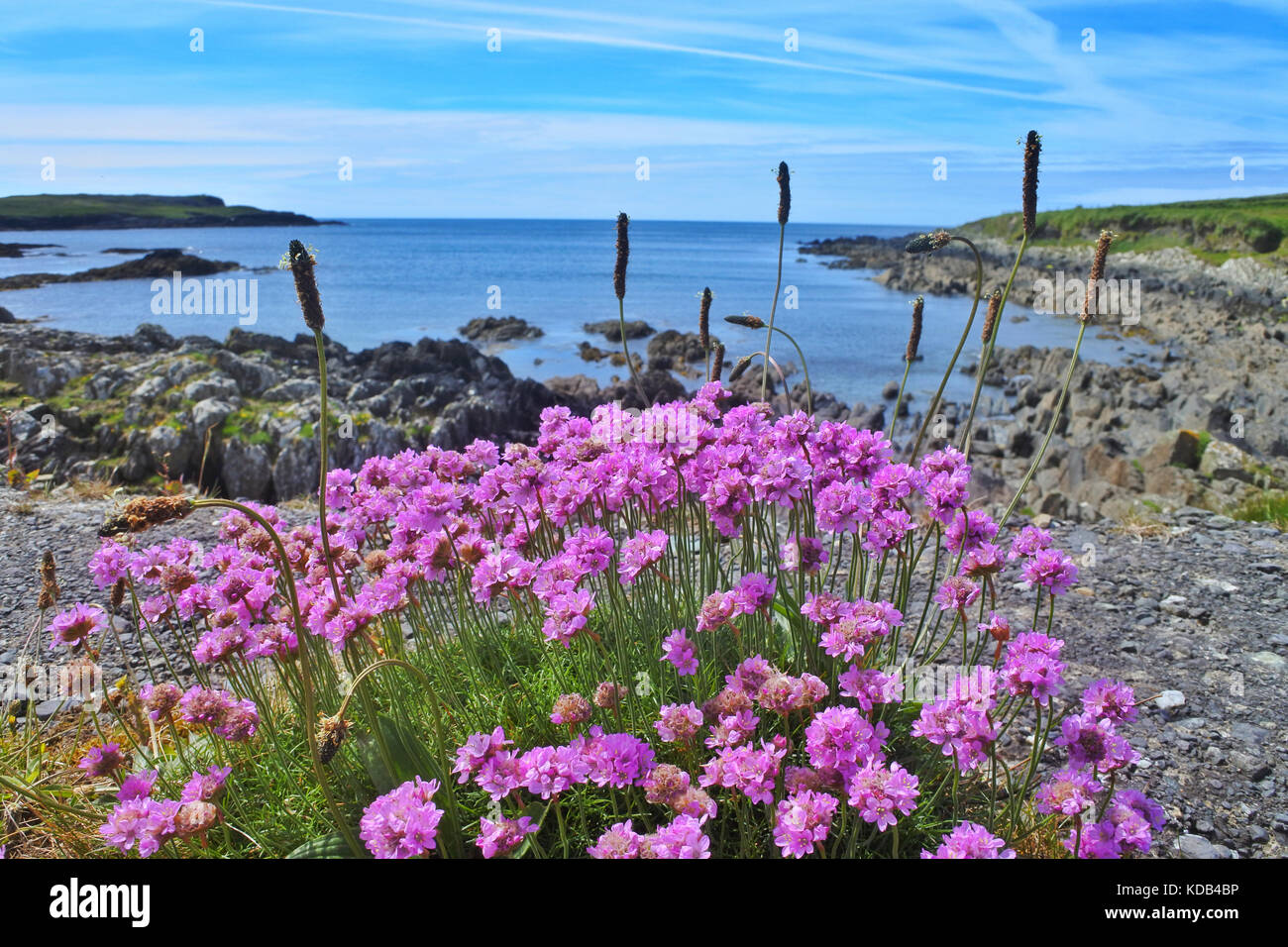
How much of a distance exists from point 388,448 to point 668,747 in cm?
1174

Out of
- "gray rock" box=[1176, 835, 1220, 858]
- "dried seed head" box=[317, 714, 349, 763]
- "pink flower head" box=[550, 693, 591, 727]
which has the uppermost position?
"dried seed head" box=[317, 714, 349, 763]

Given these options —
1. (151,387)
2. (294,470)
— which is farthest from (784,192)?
(151,387)

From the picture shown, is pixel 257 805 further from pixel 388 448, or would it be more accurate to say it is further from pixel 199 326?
pixel 199 326

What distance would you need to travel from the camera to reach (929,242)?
3.65 meters

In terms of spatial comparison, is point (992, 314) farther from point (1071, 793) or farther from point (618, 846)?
point (618, 846)

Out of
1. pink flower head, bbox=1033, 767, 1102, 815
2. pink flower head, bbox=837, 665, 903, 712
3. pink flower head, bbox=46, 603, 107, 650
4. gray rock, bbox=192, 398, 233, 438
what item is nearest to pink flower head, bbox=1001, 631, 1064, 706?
pink flower head, bbox=1033, 767, 1102, 815

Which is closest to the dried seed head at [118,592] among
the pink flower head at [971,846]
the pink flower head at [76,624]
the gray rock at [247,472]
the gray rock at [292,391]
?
the pink flower head at [76,624]

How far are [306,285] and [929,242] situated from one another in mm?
2806

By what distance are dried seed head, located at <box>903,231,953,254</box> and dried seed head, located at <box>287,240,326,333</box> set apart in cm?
258

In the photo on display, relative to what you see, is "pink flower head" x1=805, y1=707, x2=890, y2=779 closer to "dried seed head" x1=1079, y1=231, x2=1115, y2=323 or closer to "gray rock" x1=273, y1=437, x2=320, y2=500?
"dried seed head" x1=1079, y1=231, x2=1115, y2=323

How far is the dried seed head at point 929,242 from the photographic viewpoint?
3.58m

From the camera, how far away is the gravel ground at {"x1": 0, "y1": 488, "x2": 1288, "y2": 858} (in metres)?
4.01

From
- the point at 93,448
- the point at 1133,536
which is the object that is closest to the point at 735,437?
the point at 1133,536
